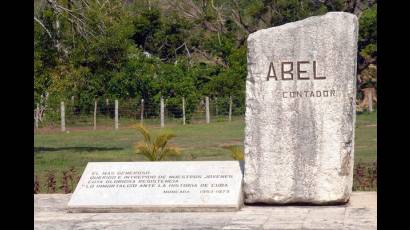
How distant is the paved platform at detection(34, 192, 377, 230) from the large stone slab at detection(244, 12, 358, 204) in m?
0.30

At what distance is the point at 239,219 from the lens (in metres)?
10.4

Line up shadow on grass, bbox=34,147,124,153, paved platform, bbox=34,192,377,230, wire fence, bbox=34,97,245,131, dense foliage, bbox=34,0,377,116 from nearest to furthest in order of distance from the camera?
1. paved platform, bbox=34,192,377,230
2. dense foliage, bbox=34,0,377,116
3. shadow on grass, bbox=34,147,124,153
4. wire fence, bbox=34,97,245,131

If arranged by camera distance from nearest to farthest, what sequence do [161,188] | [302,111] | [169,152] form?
[302,111], [161,188], [169,152]

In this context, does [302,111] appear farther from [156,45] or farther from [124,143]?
[156,45]

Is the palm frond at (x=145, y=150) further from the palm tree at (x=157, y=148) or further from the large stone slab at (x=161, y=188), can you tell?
the large stone slab at (x=161, y=188)

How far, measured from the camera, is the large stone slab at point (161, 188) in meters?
11.1

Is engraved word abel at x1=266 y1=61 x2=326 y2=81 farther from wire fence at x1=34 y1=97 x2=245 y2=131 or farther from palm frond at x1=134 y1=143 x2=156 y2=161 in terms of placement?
wire fence at x1=34 y1=97 x2=245 y2=131

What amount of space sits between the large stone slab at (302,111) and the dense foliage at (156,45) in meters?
10.0

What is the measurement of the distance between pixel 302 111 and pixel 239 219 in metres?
1.58

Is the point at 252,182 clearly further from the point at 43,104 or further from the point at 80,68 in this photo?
the point at 43,104

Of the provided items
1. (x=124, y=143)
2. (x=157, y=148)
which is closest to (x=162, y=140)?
(x=157, y=148)

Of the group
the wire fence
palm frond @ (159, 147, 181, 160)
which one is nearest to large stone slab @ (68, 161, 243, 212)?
palm frond @ (159, 147, 181, 160)

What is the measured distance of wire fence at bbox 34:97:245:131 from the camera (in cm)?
2873

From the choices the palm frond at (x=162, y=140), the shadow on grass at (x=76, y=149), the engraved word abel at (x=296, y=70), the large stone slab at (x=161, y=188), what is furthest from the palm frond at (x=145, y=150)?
the shadow on grass at (x=76, y=149)
